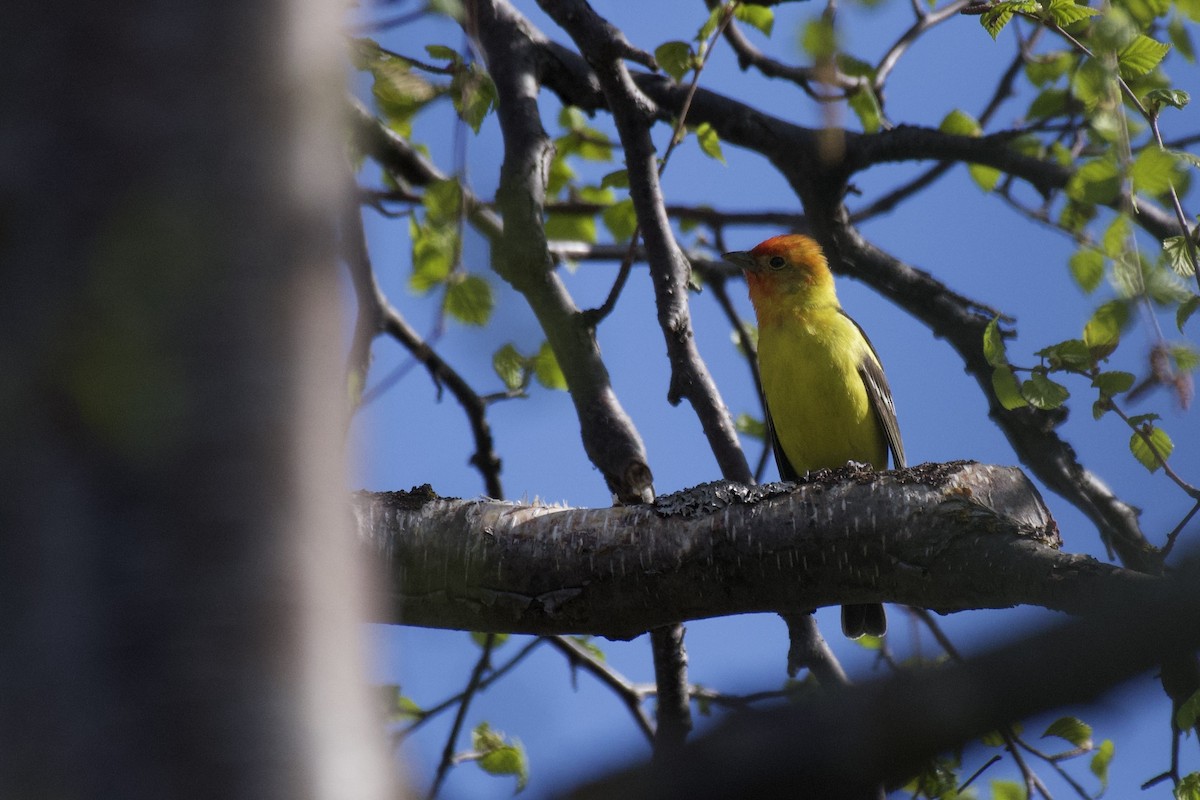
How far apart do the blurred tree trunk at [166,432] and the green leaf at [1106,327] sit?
2.72 metres

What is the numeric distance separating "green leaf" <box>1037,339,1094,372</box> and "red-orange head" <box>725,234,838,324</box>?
3220 millimetres

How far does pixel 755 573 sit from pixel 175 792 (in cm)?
237

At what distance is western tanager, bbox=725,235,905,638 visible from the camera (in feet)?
19.7

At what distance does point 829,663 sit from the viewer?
4090 mm

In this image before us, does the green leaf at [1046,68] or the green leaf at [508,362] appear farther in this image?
the green leaf at [1046,68]

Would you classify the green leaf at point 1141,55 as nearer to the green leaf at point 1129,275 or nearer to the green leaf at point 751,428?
the green leaf at point 1129,275

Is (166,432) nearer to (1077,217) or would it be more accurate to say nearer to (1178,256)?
(1178,256)

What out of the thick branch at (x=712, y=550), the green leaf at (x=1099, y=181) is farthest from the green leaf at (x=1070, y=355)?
the green leaf at (x=1099, y=181)

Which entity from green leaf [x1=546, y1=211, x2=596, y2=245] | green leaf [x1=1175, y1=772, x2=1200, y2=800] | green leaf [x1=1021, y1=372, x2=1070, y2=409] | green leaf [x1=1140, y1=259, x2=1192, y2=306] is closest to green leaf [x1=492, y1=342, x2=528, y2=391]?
green leaf [x1=546, y1=211, x2=596, y2=245]

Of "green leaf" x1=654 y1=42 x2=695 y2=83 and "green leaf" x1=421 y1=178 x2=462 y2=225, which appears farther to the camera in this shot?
"green leaf" x1=654 y1=42 x2=695 y2=83

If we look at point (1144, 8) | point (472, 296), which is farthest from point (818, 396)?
point (472, 296)

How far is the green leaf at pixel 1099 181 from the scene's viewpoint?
9.64ft

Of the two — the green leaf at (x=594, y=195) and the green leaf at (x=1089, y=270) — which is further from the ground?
the green leaf at (x=594, y=195)

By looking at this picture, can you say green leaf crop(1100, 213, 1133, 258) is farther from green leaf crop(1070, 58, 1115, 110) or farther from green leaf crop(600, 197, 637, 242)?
green leaf crop(600, 197, 637, 242)
